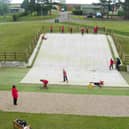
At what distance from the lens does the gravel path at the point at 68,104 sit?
21188 millimetres

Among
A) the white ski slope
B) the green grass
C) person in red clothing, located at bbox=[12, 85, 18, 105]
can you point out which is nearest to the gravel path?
person in red clothing, located at bbox=[12, 85, 18, 105]

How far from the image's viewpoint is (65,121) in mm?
19266

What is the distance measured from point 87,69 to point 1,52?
10.2m

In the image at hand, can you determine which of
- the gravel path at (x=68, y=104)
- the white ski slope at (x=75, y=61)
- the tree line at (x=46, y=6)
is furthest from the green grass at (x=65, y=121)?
the tree line at (x=46, y=6)

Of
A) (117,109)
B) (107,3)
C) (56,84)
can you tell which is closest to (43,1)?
(107,3)

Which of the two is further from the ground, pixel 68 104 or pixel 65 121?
pixel 65 121

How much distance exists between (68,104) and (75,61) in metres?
16.9

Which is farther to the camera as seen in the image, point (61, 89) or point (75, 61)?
point (75, 61)

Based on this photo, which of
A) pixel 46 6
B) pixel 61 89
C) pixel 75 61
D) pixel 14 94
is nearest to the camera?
pixel 14 94

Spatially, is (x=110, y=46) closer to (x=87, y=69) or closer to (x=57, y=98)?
(x=87, y=69)

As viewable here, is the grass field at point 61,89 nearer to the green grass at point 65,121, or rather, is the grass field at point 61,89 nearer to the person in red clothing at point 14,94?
the person in red clothing at point 14,94

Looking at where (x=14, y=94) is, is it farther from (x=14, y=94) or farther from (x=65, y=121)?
(x=65, y=121)

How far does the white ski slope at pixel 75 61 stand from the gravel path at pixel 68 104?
465 centimetres

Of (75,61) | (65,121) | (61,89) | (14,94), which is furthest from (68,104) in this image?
(75,61)
